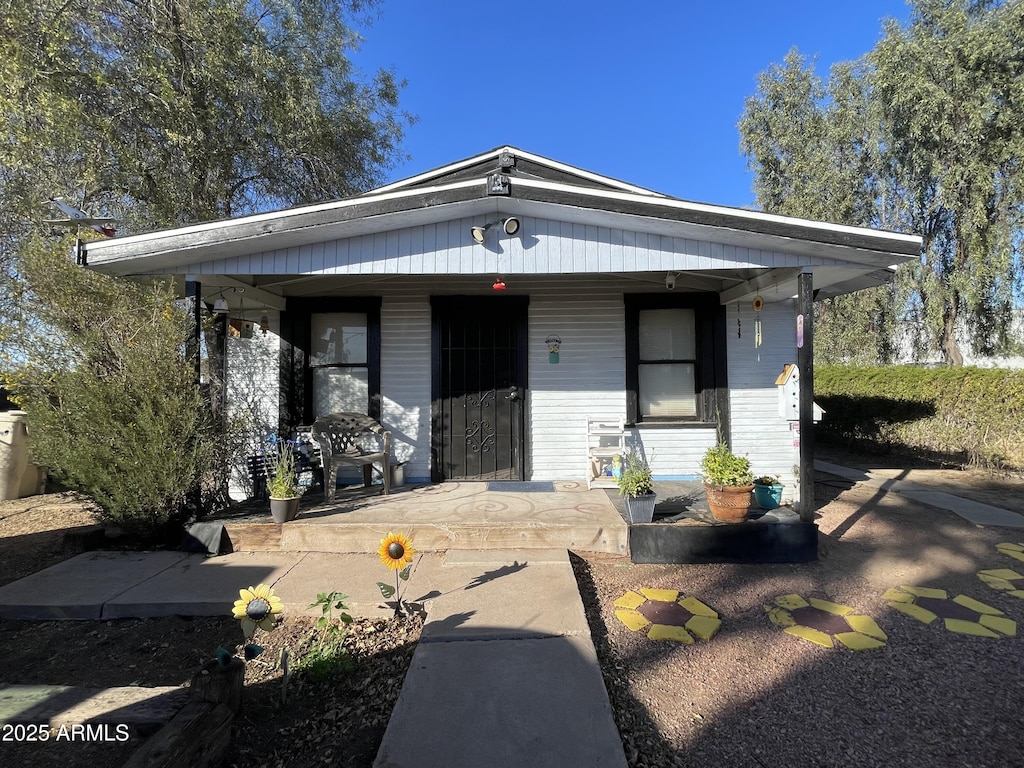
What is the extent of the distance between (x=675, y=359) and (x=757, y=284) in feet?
4.41

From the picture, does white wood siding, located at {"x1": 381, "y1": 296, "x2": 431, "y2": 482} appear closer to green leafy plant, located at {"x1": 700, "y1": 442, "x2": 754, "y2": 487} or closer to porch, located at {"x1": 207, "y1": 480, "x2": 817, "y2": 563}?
porch, located at {"x1": 207, "y1": 480, "x2": 817, "y2": 563}

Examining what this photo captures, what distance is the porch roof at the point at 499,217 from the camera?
398 centimetres

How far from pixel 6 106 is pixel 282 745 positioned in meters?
7.37

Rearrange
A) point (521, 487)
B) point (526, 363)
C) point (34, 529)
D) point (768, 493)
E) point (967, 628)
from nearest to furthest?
point (967, 628) < point (768, 493) < point (34, 529) < point (521, 487) < point (526, 363)

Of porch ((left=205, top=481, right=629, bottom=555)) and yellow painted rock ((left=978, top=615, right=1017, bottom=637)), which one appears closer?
yellow painted rock ((left=978, top=615, right=1017, bottom=637))

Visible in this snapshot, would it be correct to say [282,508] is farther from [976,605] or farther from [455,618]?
[976,605]

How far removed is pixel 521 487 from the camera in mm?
5508

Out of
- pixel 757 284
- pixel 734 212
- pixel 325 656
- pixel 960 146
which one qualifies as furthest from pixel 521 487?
pixel 960 146

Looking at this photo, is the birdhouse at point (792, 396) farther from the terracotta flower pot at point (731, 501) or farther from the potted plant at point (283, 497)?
the potted plant at point (283, 497)

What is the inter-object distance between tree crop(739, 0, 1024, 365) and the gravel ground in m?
11.0

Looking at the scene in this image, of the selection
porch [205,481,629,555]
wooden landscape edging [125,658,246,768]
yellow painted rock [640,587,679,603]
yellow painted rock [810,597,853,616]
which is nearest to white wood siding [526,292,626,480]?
porch [205,481,629,555]

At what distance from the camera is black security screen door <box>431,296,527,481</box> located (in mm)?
5910

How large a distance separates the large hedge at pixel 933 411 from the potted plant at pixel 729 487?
6749mm

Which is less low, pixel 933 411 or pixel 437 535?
pixel 933 411
